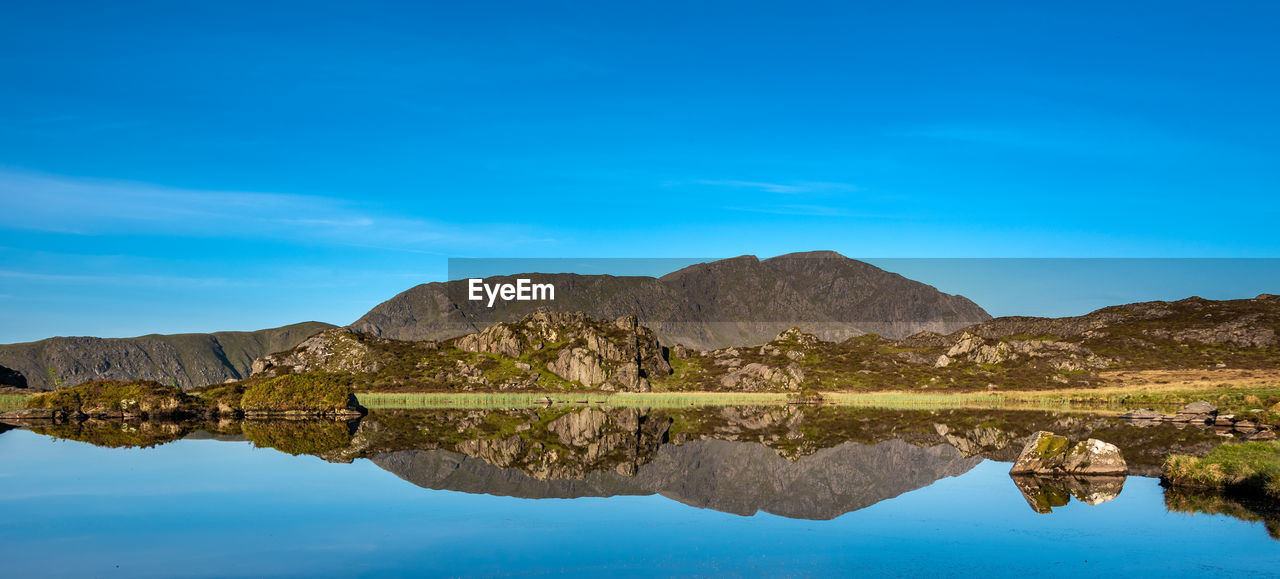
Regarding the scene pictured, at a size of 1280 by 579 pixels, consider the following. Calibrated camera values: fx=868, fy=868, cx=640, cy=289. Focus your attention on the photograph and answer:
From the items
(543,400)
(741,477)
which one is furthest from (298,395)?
(741,477)

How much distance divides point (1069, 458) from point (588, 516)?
81.4ft

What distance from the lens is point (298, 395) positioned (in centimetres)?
11012

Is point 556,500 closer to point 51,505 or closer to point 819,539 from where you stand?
point 819,539

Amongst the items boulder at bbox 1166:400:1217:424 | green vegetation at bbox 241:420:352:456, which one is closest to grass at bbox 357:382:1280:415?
boulder at bbox 1166:400:1217:424

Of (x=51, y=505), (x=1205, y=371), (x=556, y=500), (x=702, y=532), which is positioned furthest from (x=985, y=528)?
(x=1205, y=371)

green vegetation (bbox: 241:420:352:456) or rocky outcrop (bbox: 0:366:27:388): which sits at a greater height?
rocky outcrop (bbox: 0:366:27:388)

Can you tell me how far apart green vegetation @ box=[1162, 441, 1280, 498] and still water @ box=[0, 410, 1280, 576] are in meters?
2.14

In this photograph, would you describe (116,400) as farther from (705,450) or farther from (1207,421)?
(1207,421)

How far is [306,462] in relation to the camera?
5144 cm

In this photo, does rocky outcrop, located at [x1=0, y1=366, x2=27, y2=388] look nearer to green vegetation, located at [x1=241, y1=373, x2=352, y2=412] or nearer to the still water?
green vegetation, located at [x1=241, y1=373, x2=352, y2=412]

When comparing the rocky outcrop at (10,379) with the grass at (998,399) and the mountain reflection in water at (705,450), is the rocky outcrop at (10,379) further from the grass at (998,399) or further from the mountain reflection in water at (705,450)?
the mountain reflection in water at (705,450)

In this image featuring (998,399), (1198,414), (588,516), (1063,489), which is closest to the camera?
(588,516)

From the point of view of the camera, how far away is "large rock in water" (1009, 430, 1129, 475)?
41625mm

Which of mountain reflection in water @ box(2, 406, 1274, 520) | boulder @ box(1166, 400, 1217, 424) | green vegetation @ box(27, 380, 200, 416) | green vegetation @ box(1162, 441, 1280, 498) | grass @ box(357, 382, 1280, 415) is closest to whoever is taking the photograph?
green vegetation @ box(1162, 441, 1280, 498)
